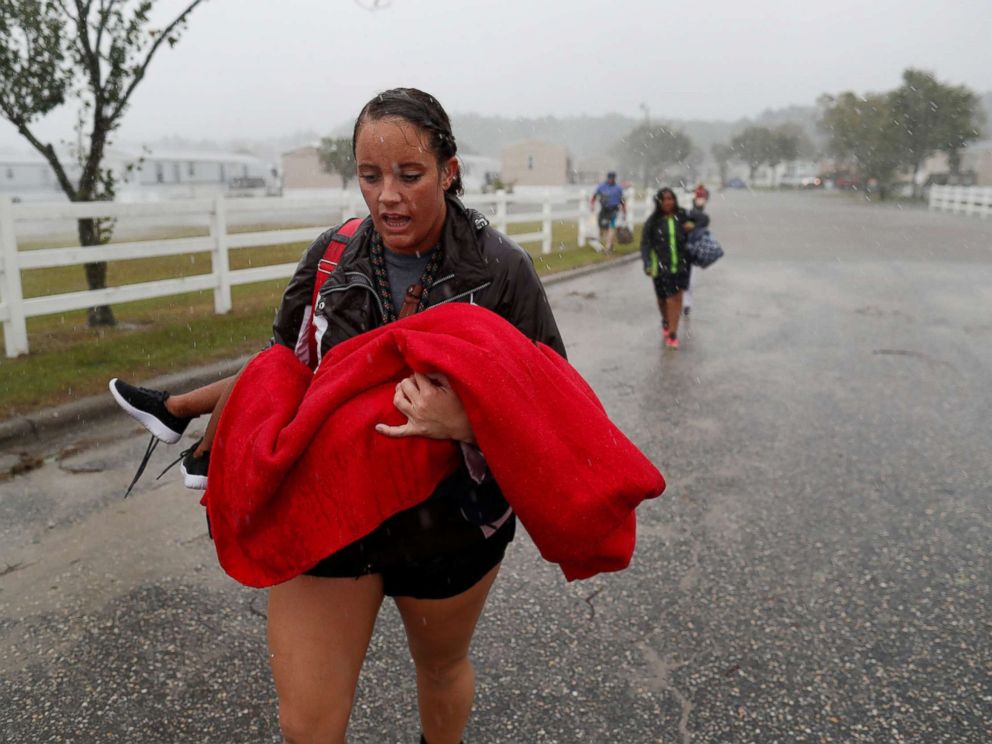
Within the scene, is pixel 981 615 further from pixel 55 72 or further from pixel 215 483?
pixel 55 72

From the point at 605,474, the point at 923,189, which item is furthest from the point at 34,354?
the point at 923,189

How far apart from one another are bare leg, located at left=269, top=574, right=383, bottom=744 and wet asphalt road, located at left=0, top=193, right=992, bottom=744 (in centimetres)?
102

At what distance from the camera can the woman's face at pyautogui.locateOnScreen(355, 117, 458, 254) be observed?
1.90 meters

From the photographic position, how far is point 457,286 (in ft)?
6.47

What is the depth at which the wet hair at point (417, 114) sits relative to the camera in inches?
75.1

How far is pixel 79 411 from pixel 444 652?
4.96 m

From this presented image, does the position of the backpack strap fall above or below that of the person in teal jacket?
above

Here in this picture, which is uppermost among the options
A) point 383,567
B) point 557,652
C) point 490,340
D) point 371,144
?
point 371,144

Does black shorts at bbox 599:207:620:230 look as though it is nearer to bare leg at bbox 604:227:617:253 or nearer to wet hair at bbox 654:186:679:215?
bare leg at bbox 604:227:617:253

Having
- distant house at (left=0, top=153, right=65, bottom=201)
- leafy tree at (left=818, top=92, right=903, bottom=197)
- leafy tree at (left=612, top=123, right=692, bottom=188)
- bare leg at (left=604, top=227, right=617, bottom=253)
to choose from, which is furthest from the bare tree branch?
leafy tree at (left=818, top=92, right=903, bottom=197)

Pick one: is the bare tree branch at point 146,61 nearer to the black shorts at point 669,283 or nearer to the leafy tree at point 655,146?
the black shorts at point 669,283

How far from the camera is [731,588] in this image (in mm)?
3877

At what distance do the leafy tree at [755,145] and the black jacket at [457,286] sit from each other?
129555 mm

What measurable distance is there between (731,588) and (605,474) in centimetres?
242
